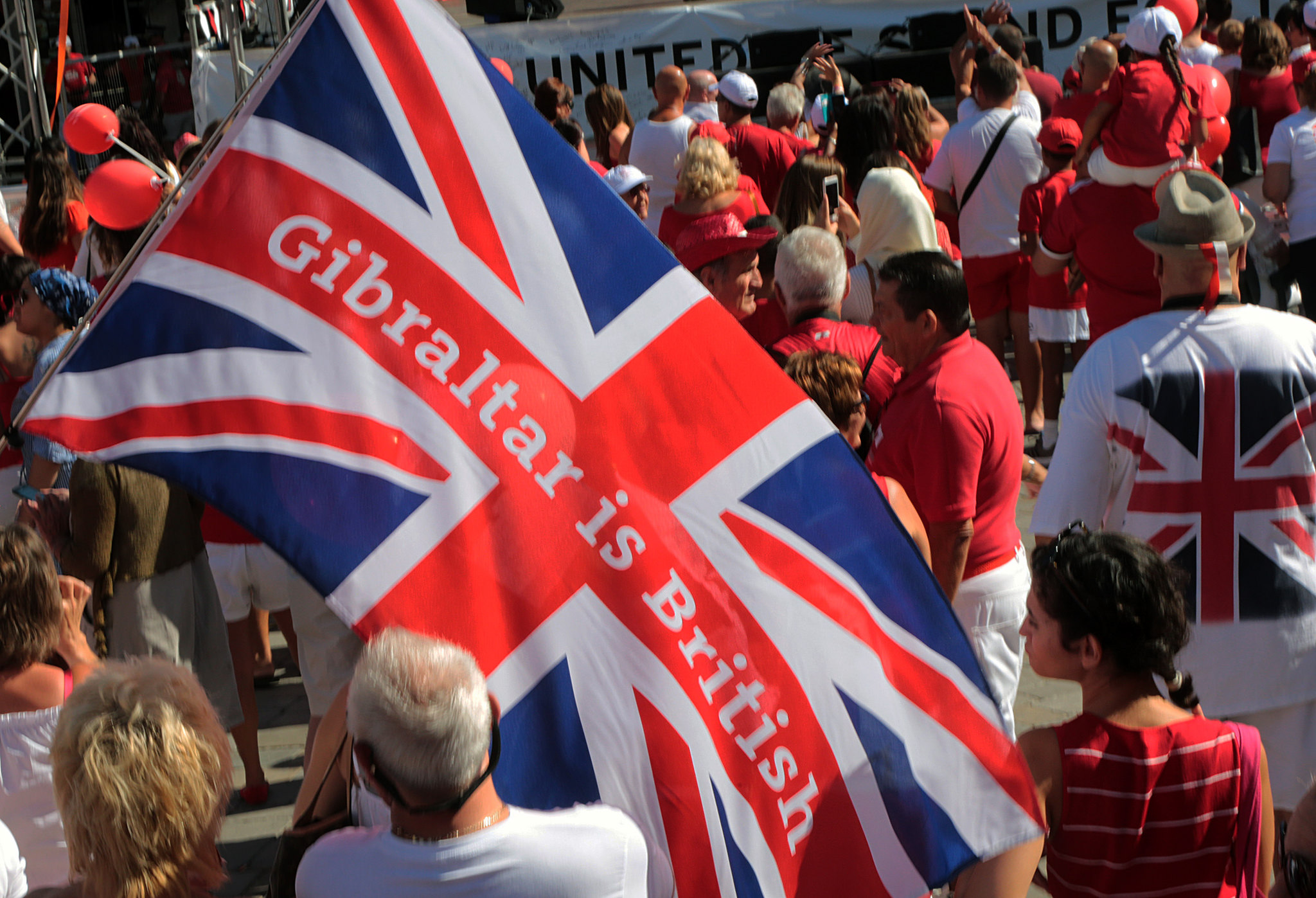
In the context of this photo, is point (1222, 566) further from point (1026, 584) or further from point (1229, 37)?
point (1229, 37)

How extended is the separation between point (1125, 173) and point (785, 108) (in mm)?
2685

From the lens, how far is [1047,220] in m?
6.79

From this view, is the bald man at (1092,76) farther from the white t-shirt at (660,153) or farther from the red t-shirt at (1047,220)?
the white t-shirt at (660,153)

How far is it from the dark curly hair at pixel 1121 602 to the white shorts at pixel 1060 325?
4750 millimetres

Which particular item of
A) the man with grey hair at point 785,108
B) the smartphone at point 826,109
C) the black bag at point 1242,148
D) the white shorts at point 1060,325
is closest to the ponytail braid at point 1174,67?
the white shorts at point 1060,325

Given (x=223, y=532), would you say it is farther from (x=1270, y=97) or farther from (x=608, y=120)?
(x=1270, y=97)

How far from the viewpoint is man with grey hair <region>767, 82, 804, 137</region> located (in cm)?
830

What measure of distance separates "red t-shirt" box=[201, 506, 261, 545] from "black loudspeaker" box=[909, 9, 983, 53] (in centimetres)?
998

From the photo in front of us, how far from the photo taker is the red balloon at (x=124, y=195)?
520 cm

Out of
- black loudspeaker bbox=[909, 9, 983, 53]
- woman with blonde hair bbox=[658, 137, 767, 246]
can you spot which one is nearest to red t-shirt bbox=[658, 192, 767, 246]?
woman with blonde hair bbox=[658, 137, 767, 246]

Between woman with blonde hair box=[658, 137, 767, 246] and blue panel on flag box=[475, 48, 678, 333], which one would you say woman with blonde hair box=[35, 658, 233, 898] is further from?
woman with blonde hair box=[658, 137, 767, 246]

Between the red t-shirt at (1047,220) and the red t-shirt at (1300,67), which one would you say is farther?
the red t-shirt at (1300,67)

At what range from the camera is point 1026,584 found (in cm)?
355

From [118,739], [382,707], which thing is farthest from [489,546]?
[118,739]
